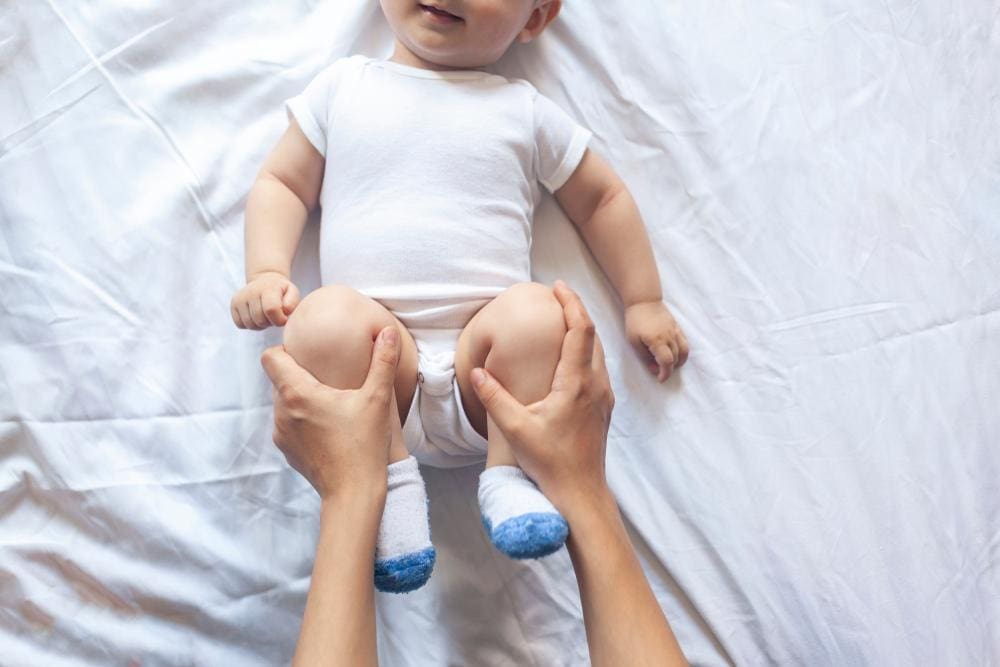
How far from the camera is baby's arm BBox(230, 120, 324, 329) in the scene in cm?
85

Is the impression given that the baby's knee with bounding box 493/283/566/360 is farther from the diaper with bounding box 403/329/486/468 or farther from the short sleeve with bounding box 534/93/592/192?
the short sleeve with bounding box 534/93/592/192

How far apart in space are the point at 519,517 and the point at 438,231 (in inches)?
12.7

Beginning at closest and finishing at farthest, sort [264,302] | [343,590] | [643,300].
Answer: [343,590] → [264,302] → [643,300]

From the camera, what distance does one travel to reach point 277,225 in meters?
0.90

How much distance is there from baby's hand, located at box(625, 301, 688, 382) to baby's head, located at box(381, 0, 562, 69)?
13.3 inches

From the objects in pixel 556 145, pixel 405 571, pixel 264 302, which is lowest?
pixel 405 571

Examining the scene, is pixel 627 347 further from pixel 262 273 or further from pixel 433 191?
pixel 262 273

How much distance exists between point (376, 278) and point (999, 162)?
0.74 metres

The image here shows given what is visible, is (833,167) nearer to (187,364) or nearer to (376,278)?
(376,278)

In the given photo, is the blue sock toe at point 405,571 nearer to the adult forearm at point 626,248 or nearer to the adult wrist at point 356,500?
the adult wrist at point 356,500

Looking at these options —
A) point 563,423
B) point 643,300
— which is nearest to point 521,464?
point 563,423

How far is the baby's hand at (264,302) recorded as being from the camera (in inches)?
33.1

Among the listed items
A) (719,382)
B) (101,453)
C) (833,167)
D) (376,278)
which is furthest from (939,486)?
(101,453)

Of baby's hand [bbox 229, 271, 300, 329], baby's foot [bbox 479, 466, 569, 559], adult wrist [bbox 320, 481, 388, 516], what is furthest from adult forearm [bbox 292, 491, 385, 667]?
baby's hand [bbox 229, 271, 300, 329]
